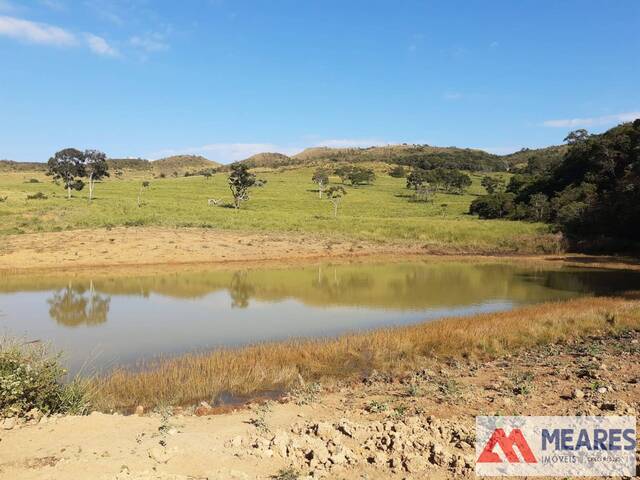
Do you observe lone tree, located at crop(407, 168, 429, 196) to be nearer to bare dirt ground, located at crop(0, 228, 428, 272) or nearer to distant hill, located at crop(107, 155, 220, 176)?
bare dirt ground, located at crop(0, 228, 428, 272)

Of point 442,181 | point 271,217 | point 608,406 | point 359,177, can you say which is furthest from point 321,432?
point 359,177

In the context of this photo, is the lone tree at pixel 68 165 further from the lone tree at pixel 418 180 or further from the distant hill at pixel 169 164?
the distant hill at pixel 169 164

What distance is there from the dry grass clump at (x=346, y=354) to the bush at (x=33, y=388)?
0.89m

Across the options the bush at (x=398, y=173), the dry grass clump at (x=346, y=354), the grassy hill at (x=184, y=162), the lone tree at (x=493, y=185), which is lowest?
the dry grass clump at (x=346, y=354)

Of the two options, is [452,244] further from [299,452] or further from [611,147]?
[299,452]

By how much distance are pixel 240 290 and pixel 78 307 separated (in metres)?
7.32

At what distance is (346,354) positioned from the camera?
41.2 ft

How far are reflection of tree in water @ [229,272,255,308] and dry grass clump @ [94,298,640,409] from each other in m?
7.95

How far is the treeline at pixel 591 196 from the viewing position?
4194 centimetres

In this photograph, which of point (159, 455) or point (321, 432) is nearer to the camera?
point (159, 455)

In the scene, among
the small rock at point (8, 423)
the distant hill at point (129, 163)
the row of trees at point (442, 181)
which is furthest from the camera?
the distant hill at point (129, 163)

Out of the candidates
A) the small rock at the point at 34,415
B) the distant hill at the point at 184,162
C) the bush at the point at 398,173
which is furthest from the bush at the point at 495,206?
the distant hill at the point at 184,162

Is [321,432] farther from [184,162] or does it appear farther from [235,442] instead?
[184,162]

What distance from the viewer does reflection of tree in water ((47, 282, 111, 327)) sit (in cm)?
1725
